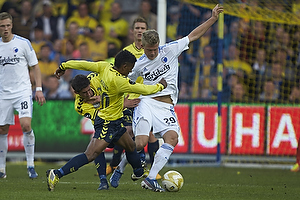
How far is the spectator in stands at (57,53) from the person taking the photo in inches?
547

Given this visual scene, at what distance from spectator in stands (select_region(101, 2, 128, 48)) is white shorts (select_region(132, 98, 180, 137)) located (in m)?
6.87

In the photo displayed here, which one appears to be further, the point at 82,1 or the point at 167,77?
the point at 82,1

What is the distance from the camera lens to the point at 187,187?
23.9 feet

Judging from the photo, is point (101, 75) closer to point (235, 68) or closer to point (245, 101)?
point (245, 101)

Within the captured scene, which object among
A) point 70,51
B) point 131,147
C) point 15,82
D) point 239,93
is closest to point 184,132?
point 239,93

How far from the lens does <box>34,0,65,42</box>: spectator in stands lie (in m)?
14.6

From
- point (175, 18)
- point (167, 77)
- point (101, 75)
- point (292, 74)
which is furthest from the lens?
point (175, 18)

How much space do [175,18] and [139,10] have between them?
60.7 inches

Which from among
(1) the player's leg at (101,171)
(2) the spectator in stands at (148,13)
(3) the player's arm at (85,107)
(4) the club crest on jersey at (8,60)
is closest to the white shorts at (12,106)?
(4) the club crest on jersey at (8,60)

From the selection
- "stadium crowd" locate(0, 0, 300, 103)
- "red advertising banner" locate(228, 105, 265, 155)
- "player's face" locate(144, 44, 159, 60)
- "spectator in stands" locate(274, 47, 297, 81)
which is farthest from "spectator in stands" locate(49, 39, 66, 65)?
"player's face" locate(144, 44, 159, 60)

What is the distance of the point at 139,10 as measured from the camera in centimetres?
1419

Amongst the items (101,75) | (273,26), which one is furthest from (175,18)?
(101,75)

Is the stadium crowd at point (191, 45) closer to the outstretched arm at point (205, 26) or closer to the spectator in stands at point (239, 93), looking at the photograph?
the spectator in stands at point (239, 93)

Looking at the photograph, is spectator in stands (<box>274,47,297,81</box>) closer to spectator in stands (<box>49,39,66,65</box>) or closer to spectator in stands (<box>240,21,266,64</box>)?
spectator in stands (<box>240,21,266,64</box>)
